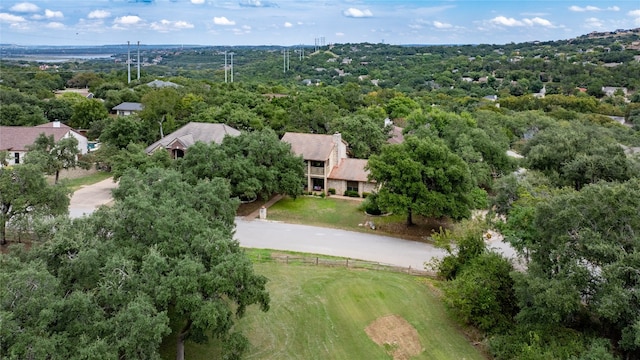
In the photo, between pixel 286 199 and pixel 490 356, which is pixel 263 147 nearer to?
pixel 286 199

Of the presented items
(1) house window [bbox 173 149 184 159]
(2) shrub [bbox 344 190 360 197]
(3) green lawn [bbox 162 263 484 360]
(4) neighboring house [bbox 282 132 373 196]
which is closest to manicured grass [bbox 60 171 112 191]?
(1) house window [bbox 173 149 184 159]

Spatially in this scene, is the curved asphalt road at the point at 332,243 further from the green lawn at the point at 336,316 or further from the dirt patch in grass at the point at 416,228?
the green lawn at the point at 336,316

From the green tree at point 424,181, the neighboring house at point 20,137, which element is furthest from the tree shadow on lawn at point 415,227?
the neighboring house at point 20,137

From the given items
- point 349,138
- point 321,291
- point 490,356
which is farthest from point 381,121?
point 490,356

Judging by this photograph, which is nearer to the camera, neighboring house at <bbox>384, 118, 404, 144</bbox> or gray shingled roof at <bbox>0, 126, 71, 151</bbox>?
gray shingled roof at <bbox>0, 126, 71, 151</bbox>

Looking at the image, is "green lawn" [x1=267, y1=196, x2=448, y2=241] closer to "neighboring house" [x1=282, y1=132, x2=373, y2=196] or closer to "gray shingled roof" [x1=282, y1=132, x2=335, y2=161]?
"neighboring house" [x1=282, y1=132, x2=373, y2=196]
